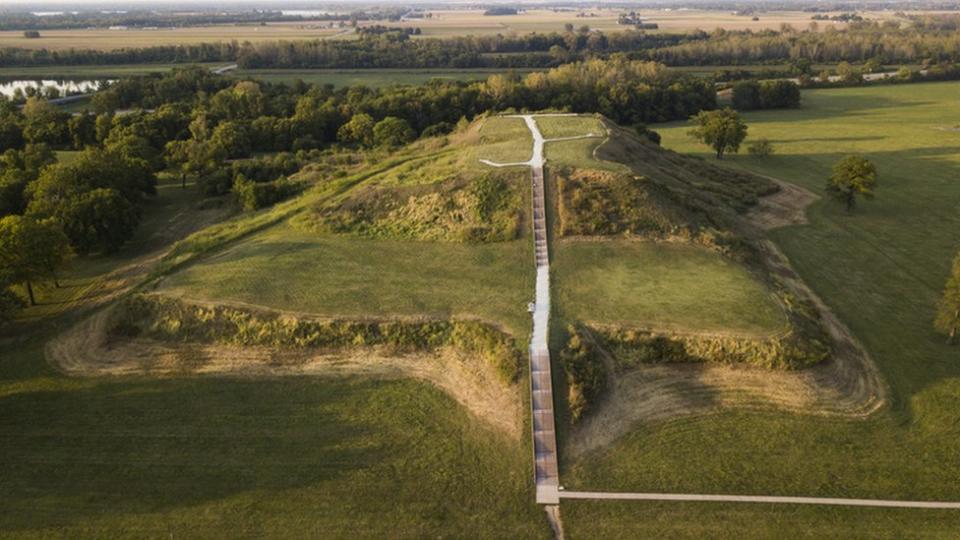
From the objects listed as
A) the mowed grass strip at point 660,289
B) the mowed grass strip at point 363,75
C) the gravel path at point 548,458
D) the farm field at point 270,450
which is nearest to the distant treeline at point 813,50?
the mowed grass strip at point 363,75

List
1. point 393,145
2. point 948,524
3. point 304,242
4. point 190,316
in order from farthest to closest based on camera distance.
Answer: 1. point 393,145
2. point 304,242
3. point 190,316
4. point 948,524

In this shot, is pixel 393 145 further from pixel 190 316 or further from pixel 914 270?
pixel 914 270

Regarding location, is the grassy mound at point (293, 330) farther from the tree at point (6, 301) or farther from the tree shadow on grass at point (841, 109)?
the tree shadow on grass at point (841, 109)

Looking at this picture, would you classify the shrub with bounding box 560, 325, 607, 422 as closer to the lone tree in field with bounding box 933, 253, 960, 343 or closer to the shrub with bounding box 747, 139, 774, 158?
the lone tree in field with bounding box 933, 253, 960, 343

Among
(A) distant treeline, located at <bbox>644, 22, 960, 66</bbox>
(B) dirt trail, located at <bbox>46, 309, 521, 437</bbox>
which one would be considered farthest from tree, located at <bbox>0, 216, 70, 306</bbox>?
(A) distant treeline, located at <bbox>644, 22, 960, 66</bbox>

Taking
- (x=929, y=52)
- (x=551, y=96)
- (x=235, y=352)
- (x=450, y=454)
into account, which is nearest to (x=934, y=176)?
(x=551, y=96)
